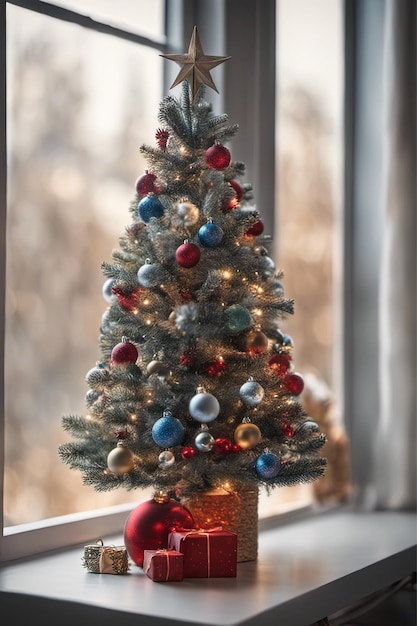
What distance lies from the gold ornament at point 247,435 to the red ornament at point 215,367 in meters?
0.12

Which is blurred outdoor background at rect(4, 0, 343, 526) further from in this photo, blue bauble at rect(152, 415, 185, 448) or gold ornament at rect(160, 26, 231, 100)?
blue bauble at rect(152, 415, 185, 448)

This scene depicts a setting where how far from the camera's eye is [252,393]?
Answer: 6.44ft

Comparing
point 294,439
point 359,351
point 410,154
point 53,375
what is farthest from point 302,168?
point 294,439

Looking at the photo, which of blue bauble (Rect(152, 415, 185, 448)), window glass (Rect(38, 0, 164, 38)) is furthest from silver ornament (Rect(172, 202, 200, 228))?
window glass (Rect(38, 0, 164, 38))

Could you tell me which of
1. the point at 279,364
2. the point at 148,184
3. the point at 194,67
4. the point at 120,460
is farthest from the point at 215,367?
the point at 194,67

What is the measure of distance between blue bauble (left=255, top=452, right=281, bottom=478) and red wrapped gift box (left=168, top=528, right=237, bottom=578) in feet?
0.45

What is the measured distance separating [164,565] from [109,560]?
0.44ft

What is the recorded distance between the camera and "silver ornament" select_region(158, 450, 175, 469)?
6.36ft

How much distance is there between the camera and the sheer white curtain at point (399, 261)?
9.55 ft

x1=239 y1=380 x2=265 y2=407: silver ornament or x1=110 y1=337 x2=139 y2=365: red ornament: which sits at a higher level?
x1=110 y1=337 x2=139 y2=365: red ornament

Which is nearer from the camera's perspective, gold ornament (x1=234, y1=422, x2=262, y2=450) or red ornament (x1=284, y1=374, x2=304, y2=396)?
gold ornament (x1=234, y1=422, x2=262, y2=450)

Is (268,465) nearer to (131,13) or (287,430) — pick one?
(287,430)

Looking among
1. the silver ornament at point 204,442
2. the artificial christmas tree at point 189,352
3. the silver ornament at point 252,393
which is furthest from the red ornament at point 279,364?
the silver ornament at point 204,442

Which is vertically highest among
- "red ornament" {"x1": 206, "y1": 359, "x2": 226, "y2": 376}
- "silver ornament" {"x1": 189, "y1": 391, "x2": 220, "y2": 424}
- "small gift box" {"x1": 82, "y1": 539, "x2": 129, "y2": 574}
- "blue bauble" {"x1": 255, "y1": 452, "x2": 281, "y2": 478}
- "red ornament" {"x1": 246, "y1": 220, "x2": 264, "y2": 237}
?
"red ornament" {"x1": 246, "y1": 220, "x2": 264, "y2": 237}
